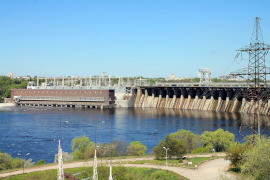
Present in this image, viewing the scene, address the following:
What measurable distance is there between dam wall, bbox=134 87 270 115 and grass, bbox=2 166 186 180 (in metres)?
72.3

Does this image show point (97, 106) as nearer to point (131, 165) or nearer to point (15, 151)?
point (15, 151)

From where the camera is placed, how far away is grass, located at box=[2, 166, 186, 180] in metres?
31.3

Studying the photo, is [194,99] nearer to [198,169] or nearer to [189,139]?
[189,139]

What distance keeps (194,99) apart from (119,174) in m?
93.2

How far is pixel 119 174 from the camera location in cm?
Result: 3225

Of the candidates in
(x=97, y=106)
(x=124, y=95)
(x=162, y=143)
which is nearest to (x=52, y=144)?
(x=162, y=143)

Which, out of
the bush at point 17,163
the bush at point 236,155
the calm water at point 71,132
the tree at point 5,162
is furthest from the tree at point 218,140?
the tree at point 5,162

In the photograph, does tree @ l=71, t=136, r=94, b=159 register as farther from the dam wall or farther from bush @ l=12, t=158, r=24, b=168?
the dam wall

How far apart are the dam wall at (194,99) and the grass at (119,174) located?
72.3 meters

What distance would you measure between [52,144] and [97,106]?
75.9 meters

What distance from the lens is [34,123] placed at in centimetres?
8069

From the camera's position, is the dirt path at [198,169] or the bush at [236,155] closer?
the dirt path at [198,169]

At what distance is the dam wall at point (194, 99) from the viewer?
352 ft

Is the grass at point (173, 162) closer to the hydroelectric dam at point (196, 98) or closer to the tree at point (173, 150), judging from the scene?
the tree at point (173, 150)
